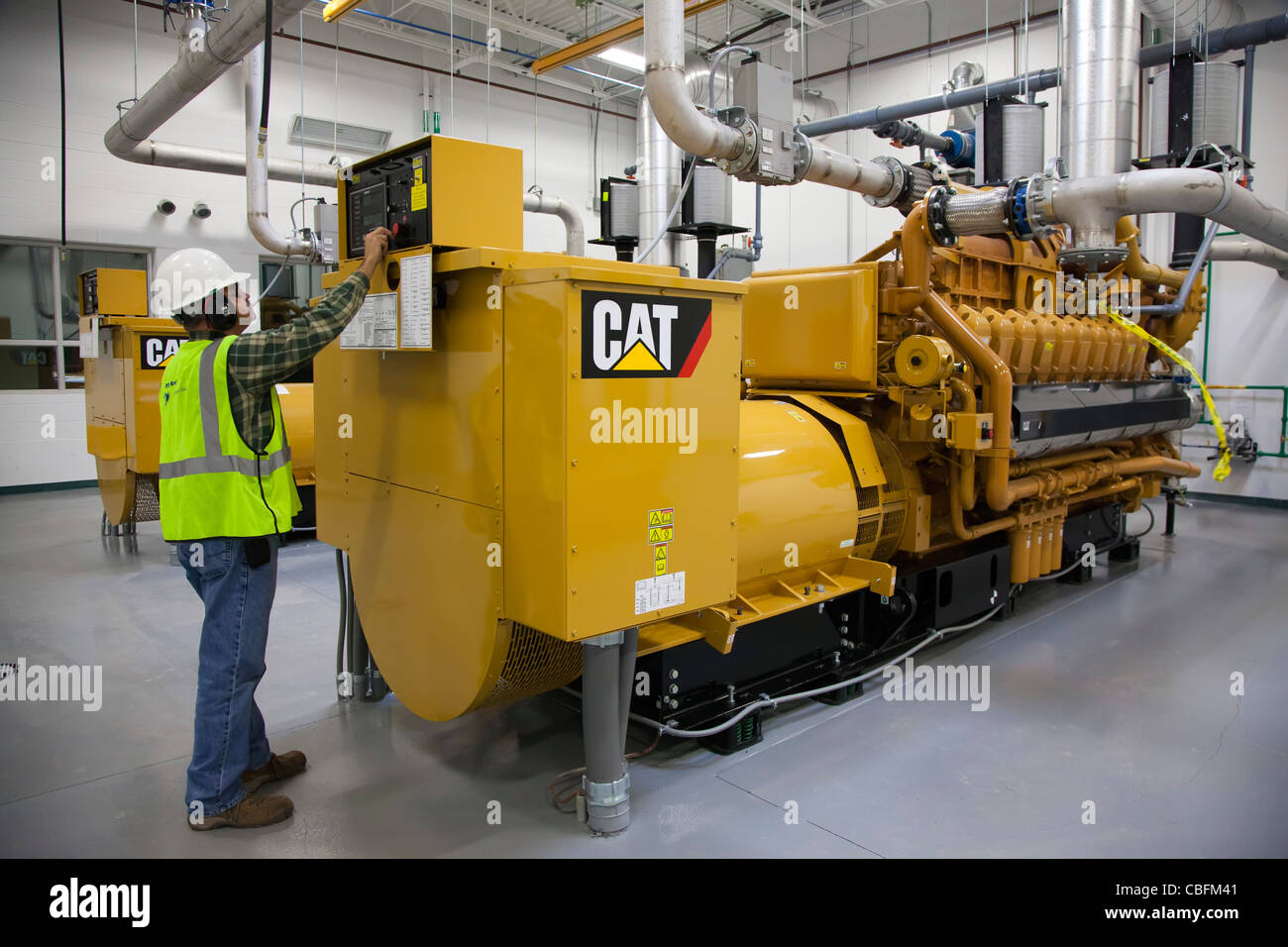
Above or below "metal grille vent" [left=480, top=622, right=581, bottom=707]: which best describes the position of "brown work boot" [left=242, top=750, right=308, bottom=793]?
below

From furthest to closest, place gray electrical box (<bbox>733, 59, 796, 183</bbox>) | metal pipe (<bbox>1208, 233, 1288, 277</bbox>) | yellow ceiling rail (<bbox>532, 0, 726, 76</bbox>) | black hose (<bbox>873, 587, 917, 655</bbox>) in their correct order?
metal pipe (<bbox>1208, 233, 1288, 277</bbox>), yellow ceiling rail (<bbox>532, 0, 726, 76</bbox>), black hose (<bbox>873, 587, 917, 655</bbox>), gray electrical box (<bbox>733, 59, 796, 183</bbox>)

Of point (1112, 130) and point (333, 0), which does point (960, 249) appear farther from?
point (333, 0)

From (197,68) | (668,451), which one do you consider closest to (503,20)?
(197,68)

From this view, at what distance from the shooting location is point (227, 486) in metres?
2.58

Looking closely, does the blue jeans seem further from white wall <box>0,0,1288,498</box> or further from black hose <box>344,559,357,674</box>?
white wall <box>0,0,1288,498</box>

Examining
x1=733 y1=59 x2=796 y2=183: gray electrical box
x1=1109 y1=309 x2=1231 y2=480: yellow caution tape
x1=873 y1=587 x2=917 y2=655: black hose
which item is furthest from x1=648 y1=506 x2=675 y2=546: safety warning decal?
x1=1109 y1=309 x2=1231 y2=480: yellow caution tape

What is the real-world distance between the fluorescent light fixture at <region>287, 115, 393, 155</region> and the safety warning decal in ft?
29.4

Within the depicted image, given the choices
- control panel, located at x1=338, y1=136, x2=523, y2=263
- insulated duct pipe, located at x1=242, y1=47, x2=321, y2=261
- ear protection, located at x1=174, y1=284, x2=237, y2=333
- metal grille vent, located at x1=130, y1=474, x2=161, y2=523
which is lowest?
metal grille vent, located at x1=130, y1=474, x2=161, y2=523

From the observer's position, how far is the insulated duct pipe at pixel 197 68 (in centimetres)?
530

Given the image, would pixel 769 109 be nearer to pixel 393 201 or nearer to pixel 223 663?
pixel 393 201

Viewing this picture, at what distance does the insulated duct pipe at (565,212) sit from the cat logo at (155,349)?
4622mm

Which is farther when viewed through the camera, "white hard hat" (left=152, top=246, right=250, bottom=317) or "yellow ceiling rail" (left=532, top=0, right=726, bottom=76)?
"yellow ceiling rail" (left=532, top=0, right=726, bottom=76)

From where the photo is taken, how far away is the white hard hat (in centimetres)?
266

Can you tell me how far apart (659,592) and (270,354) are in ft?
4.34
